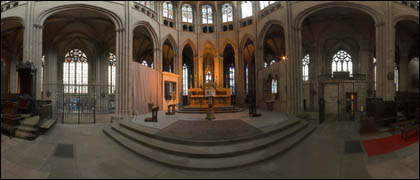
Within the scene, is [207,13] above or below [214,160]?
above

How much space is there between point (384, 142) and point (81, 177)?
9.97 feet

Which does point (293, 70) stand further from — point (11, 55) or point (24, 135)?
point (11, 55)

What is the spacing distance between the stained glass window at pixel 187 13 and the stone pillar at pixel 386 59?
40.5 ft

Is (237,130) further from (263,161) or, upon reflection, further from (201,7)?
(201,7)

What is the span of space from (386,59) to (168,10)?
1395 centimetres

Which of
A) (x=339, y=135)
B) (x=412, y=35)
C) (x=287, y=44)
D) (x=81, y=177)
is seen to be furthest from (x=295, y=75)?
(x=412, y=35)

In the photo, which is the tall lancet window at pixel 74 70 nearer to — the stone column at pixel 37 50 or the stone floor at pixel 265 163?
the stone column at pixel 37 50

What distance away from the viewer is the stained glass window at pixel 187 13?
15.6 metres

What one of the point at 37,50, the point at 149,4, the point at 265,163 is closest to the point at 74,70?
the point at 37,50

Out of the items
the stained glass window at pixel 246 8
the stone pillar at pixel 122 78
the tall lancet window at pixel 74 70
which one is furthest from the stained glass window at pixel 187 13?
the tall lancet window at pixel 74 70

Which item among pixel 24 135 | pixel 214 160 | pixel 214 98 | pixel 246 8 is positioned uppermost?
pixel 246 8

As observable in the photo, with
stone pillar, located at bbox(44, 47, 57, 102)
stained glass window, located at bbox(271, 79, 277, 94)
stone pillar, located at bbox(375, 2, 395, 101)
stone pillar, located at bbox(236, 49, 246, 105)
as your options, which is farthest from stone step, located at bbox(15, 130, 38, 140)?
stone pillar, located at bbox(44, 47, 57, 102)

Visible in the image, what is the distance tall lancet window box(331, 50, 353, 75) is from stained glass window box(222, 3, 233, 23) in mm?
9791

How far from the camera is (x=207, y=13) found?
16109mm
